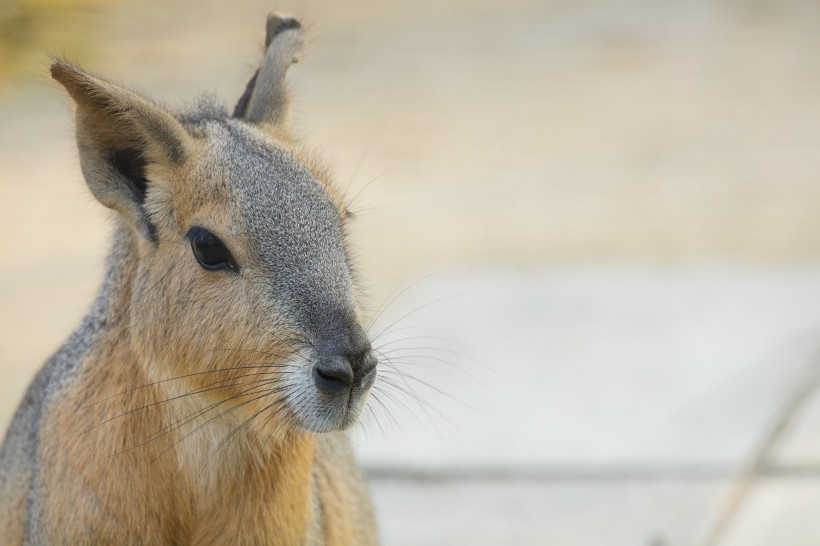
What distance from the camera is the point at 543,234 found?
8617 mm

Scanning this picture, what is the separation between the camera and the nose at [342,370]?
3.06 meters

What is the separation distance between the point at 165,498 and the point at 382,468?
2426 millimetres

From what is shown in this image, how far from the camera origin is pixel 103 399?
3.52 m

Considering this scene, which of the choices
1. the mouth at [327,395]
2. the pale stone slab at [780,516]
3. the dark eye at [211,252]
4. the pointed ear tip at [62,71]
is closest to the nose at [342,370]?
the mouth at [327,395]

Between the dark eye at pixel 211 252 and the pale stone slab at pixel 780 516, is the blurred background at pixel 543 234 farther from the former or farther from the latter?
the dark eye at pixel 211 252

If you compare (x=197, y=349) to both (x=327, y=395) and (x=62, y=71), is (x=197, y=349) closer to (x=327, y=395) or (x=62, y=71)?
(x=327, y=395)

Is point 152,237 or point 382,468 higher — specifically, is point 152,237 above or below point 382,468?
below

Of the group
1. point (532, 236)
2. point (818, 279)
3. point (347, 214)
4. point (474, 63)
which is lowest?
point (347, 214)

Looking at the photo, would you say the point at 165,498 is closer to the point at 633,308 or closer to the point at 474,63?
the point at 633,308

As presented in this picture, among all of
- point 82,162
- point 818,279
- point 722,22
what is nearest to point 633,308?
point 818,279

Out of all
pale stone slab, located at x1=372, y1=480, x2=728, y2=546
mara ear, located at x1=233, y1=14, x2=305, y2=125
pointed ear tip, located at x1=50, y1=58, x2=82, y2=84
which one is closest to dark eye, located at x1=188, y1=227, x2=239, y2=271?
pointed ear tip, located at x1=50, y1=58, x2=82, y2=84

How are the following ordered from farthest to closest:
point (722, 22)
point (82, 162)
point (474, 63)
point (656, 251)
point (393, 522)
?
point (722, 22), point (474, 63), point (656, 251), point (393, 522), point (82, 162)

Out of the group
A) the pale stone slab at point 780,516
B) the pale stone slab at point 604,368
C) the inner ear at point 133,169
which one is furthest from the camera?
the pale stone slab at point 604,368

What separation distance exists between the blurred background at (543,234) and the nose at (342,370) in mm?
750
